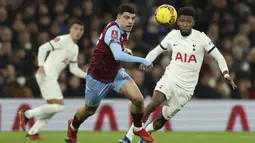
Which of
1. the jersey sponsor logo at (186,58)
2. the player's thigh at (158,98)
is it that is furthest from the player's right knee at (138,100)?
the jersey sponsor logo at (186,58)

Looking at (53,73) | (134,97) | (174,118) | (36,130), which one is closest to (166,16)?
(134,97)

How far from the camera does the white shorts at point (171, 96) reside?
12305mm

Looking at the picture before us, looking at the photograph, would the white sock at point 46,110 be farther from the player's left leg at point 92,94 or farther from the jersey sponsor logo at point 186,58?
the jersey sponsor logo at point 186,58

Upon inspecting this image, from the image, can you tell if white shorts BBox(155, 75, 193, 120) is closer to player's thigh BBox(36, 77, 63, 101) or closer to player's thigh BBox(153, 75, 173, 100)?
player's thigh BBox(153, 75, 173, 100)

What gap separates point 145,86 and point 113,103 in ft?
A: 3.45

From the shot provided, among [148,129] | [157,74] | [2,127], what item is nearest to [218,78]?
[157,74]

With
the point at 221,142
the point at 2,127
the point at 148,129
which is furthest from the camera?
the point at 2,127

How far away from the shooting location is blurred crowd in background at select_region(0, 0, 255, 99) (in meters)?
18.0

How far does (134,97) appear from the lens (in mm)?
10977

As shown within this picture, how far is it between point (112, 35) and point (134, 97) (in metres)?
0.96

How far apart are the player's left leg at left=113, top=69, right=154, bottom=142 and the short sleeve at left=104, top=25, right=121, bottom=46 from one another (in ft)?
2.11

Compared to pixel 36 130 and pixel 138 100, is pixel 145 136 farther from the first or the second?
pixel 36 130

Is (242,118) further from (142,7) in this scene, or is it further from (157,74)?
(142,7)

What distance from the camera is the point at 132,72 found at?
1839cm
